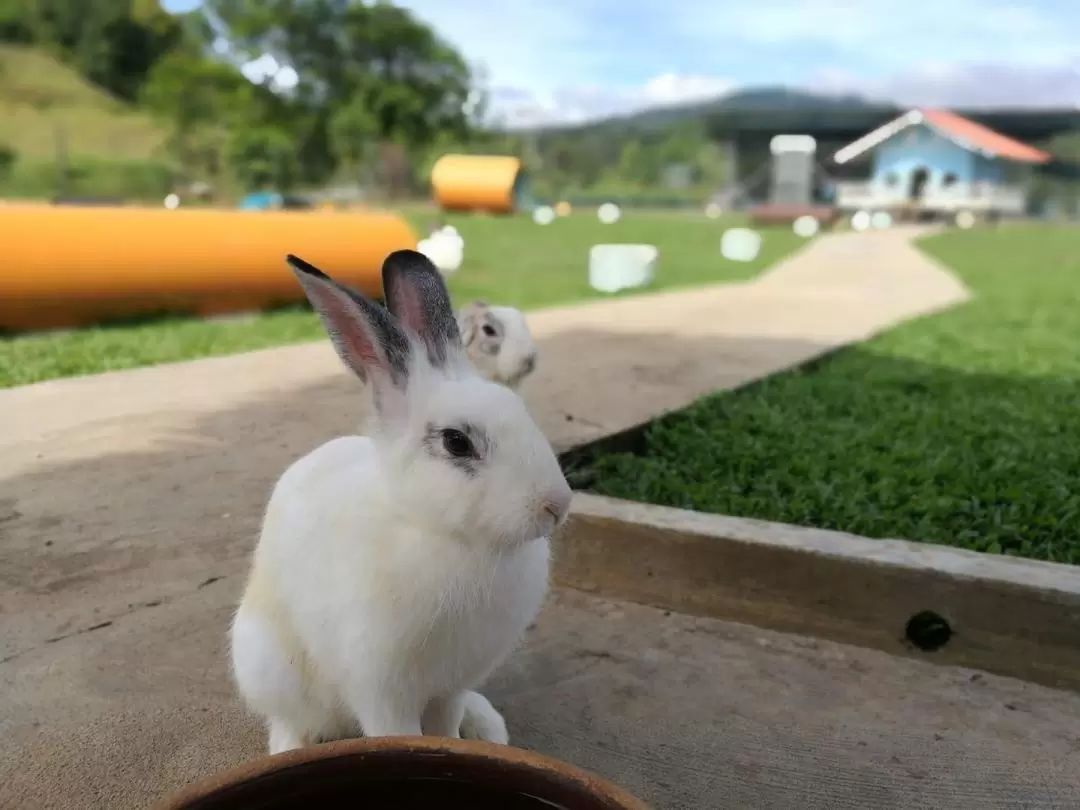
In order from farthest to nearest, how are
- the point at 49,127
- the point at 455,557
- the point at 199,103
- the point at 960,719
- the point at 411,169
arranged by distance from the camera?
the point at 49,127 < the point at 411,169 < the point at 199,103 < the point at 960,719 < the point at 455,557

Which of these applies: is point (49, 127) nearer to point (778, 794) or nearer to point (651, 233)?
point (651, 233)

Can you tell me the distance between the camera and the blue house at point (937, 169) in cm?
3288

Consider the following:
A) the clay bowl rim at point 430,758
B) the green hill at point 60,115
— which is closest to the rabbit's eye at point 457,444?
the clay bowl rim at point 430,758

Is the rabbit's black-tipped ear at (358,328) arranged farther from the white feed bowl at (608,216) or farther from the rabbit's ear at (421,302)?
→ the white feed bowl at (608,216)

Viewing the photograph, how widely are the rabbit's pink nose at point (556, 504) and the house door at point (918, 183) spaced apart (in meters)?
35.6

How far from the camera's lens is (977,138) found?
33844 mm

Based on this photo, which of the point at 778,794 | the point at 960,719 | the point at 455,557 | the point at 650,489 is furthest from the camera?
the point at 650,489

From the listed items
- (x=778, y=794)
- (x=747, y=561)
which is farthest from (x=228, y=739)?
(x=747, y=561)

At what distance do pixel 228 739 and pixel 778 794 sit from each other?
1.09 meters

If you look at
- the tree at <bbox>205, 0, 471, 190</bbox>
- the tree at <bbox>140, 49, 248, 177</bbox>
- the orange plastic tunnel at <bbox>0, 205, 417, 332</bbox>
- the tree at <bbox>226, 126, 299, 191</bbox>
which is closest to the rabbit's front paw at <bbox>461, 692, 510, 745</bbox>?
the orange plastic tunnel at <bbox>0, 205, 417, 332</bbox>

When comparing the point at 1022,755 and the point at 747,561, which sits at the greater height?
the point at 747,561

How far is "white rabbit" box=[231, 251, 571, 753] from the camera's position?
1556 millimetres

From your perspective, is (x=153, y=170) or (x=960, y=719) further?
(x=153, y=170)

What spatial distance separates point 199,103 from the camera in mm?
38125
